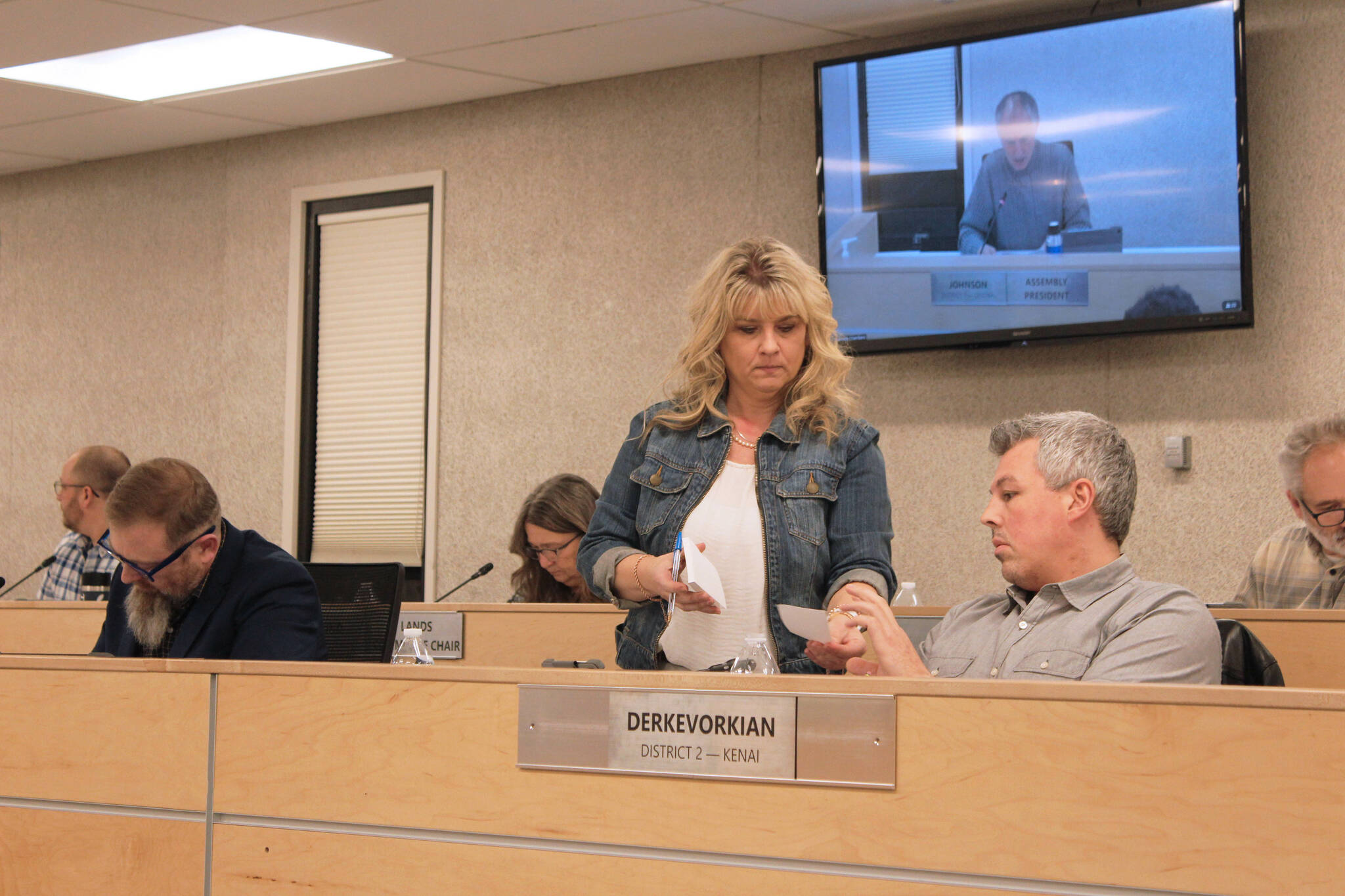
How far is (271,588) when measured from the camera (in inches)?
92.4

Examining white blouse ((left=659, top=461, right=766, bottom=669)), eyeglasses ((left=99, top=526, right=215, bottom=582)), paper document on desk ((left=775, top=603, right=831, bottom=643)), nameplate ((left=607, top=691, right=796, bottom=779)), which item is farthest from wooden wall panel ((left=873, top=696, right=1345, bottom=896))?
eyeglasses ((left=99, top=526, right=215, bottom=582))

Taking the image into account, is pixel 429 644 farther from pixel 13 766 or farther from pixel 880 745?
pixel 880 745

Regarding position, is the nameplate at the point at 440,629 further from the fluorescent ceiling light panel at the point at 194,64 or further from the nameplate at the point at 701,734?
the fluorescent ceiling light panel at the point at 194,64

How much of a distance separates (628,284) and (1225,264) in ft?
7.02

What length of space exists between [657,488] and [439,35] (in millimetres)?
2899

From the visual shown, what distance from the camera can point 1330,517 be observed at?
3105 mm

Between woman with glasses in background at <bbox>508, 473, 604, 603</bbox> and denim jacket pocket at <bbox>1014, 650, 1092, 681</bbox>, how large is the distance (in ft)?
6.84

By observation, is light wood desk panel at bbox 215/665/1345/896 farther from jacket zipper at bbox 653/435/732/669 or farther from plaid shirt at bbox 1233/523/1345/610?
plaid shirt at bbox 1233/523/1345/610

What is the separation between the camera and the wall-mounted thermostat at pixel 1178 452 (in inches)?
157

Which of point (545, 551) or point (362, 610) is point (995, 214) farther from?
point (362, 610)

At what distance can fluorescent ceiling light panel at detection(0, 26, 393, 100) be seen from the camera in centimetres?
467

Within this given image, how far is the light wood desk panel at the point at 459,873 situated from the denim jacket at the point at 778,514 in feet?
1.89

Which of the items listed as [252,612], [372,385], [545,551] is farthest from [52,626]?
[372,385]

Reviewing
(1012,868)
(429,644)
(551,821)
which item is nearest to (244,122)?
(429,644)
